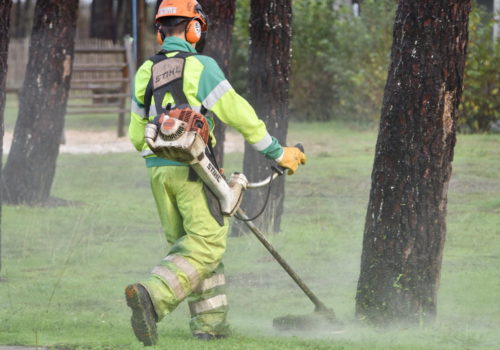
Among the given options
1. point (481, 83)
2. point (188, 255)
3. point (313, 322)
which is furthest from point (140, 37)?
point (188, 255)

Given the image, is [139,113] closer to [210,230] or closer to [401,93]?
[210,230]

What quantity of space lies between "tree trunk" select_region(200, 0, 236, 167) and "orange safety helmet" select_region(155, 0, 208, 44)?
445 centimetres

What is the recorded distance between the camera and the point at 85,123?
2662 centimetres

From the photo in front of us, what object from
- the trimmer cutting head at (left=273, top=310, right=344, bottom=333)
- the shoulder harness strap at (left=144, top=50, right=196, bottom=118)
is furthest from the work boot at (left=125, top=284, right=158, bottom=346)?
the trimmer cutting head at (left=273, top=310, right=344, bottom=333)

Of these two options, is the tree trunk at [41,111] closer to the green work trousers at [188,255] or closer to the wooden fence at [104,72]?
Result: the green work trousers at [188,255]

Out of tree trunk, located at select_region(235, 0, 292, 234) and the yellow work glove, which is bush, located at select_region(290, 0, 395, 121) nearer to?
tree trunk, located at select_region(235, 0, 292, 234)

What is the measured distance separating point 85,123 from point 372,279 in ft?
66.3

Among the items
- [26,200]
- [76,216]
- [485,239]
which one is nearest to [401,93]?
[485,239]

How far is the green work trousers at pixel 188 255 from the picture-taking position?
6062 millimetres

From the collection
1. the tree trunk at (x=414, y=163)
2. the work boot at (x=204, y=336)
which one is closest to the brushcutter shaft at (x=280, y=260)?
the tree trunk at (x=414, y=163)

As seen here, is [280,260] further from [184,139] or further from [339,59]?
[339,59]

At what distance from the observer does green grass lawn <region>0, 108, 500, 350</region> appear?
6.74m

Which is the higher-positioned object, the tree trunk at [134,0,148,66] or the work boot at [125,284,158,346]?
the tree trunk at [134,0,148,66]

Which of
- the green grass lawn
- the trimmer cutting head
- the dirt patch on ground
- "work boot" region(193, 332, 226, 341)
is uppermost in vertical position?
"work boot" region(193, 332, 226, 341)
